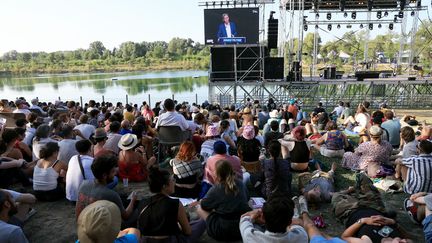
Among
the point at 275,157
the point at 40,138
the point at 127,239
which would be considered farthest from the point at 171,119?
the point at 127,239

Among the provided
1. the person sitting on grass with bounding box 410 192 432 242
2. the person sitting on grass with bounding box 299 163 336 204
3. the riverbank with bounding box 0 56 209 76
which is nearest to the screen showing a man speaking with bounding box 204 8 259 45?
the person sitting on grass with bounding box 299 163 336 204

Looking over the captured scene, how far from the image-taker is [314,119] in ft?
30.4

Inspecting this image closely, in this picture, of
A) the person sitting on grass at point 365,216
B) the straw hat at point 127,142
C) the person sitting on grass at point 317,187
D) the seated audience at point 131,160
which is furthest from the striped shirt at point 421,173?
the straw hat at point 127,142

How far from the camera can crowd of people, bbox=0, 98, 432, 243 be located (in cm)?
254

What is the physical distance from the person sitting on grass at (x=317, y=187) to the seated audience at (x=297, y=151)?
1.82 ft

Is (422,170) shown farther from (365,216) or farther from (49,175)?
(49,175)

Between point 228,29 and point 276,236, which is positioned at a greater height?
point 228,29

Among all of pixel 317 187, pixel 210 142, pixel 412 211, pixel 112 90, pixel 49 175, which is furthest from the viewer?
pixel 112 90

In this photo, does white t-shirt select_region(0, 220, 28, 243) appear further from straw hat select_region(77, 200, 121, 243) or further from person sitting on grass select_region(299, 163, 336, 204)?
person sitting on grass select_region(299, 163, 336, 204)

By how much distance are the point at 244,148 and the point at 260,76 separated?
1179 cm

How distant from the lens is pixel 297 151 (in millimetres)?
5344

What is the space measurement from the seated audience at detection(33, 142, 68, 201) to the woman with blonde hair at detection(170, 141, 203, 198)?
154cm

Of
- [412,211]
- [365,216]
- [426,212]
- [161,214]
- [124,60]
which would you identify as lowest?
[412,211]

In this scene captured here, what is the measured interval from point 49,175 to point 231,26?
1265 cm
